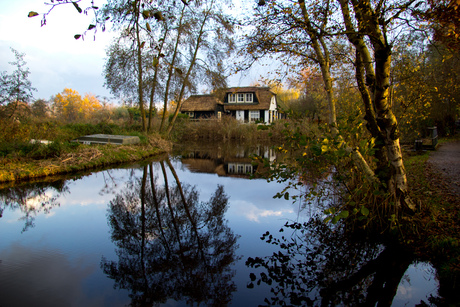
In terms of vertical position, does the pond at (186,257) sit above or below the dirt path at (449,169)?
below

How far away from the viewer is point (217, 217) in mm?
6762

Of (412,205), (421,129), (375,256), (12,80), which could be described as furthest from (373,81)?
(421,129)

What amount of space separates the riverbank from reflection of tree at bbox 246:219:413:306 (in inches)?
352

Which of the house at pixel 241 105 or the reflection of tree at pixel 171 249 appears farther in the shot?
the house at pixel 241 105

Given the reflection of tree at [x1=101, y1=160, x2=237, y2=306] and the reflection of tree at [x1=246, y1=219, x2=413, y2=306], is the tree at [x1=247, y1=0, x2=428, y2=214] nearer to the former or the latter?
the reflection of tree at [x1=246, y1=219, x2=413, y2=306]

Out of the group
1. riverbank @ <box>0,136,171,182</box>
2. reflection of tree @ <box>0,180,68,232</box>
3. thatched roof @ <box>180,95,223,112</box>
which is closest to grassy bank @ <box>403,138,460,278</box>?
reflection of tree @ <box>0,180,68,232</box>

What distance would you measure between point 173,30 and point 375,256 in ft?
67.0

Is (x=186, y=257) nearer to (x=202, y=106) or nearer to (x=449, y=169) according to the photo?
(x=449, y=169)

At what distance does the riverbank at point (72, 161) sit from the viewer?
9.92 metres

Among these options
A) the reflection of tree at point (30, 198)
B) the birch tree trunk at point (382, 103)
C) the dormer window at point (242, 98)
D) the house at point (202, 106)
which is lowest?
the reflection of tree at point (30, 198)

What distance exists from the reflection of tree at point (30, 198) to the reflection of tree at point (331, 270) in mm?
5104

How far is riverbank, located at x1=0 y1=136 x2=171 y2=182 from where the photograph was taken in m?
9.92

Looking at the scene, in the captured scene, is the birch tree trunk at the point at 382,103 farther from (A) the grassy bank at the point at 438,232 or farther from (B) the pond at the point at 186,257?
(B) the pond at the point at 186,257

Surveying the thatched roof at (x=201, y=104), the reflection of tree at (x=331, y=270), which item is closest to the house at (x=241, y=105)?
the thatched roof at (x=201, y=104)
